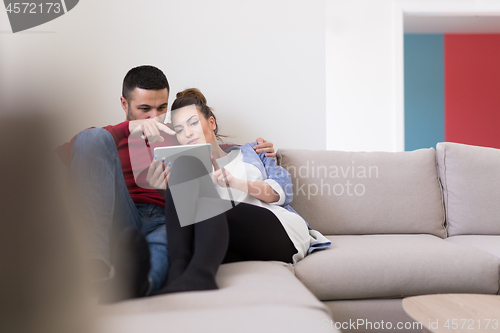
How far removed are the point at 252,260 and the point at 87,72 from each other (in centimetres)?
118

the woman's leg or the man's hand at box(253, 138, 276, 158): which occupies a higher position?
the man's hand at box(253, 138, 276, 158)

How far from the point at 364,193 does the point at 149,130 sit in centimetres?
108

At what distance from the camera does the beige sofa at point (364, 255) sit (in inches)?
26.6

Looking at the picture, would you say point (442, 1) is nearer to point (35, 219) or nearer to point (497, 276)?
point (497, 276)

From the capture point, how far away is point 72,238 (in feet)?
0.59

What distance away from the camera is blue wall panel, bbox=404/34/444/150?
14.4ft

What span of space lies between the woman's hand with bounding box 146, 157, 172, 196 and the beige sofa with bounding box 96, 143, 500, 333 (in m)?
0.41

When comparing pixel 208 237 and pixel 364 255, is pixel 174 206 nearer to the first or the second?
pixel 208 237

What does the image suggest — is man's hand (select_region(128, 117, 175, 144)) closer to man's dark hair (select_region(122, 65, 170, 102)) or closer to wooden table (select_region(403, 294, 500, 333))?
man's dark hair (select_region(122, 65, 170, 102))

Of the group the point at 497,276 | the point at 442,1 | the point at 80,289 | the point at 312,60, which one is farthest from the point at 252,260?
the point at 442,1

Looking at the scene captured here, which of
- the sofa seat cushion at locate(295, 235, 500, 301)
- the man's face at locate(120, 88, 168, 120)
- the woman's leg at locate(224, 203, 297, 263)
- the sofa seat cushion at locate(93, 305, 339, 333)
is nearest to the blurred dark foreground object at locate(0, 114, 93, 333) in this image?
the sofa seat cushion at locate(93, 305, 339, 333)

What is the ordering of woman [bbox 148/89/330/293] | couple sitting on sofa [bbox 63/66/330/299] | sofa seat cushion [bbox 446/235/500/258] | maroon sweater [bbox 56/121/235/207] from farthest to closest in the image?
1. sofa seat cushion [bbox 446/235/500/258]
2. maroon sweater [bbox 56/121/235/207]
3. woman [bbox 148/89/330/293]
4. couple sitting on sofa [bbox 63/66/330/299]

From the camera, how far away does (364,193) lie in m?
1.87

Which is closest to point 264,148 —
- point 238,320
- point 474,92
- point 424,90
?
point 238,320
